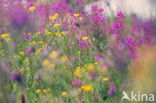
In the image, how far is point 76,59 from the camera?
3818 millimetres

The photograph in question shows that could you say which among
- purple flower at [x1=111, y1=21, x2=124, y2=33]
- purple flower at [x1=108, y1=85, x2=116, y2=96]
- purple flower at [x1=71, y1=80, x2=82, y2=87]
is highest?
purple flower at [x1=111, y1=21, x2=124, y2=33]

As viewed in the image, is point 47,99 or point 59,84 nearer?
point 47,99

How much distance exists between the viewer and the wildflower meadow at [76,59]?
1.97 m

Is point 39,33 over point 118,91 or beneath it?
over

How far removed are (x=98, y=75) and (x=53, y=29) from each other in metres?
1.49

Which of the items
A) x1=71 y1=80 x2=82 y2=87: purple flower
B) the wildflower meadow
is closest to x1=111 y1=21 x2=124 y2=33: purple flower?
the wildflower meadow

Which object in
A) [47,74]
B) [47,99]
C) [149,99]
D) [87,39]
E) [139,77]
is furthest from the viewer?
[87,39]

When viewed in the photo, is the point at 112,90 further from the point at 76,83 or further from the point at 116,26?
the point at 116,26

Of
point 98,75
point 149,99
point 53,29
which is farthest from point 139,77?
point 53,29

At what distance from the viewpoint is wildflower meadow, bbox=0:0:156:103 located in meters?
1.97

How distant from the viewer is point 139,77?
187cm

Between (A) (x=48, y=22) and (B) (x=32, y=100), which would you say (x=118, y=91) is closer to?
(B) (x=32, y=100)

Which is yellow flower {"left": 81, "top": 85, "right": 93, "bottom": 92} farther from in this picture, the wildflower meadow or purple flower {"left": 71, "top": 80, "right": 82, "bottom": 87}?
purple flower {"left": 71, "top": 80, "right": 82, "bottom": 87}

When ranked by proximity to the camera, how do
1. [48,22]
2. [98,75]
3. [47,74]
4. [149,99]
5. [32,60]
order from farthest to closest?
[48,22] → [32,60] → [98,75] → [47,74] → [149,99]
